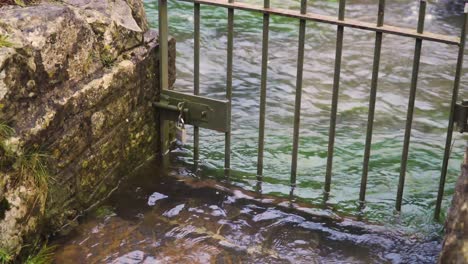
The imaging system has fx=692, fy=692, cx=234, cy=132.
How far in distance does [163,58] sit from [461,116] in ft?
6.48

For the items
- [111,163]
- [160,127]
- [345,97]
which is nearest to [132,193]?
[111,163]

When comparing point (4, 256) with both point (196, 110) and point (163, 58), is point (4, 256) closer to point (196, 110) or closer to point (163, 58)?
point (196, 110)

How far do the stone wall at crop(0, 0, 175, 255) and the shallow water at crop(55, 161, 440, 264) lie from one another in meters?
0.21

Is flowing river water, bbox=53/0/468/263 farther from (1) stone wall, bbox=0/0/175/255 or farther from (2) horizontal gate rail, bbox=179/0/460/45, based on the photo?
(2) horizontal gate rail, bbox=179/0/460/45

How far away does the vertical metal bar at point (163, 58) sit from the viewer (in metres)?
4.58

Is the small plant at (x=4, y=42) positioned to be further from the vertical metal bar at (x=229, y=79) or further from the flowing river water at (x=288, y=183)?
the vertical metal bar at (x=229, y=79)

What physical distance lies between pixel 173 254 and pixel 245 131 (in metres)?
1.97

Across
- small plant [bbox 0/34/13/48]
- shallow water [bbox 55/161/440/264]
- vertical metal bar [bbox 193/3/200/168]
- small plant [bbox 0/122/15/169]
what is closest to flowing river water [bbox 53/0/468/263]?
shallow water [bbox 55/161/440/264]

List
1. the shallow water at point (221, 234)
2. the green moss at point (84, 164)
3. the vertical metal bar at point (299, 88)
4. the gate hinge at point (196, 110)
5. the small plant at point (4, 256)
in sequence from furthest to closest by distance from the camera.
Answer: the gate hinge at point (196, 110) → the vertical metal bar at point (299, 88) → the green moss at point (84, 164) → the shallow water at point (221, 234) → the small plant at point (4, 256)

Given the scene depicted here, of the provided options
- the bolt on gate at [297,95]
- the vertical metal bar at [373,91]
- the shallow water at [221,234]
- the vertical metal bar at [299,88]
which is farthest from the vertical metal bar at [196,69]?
the vertical metal bar at [373,91]

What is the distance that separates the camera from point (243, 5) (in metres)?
4.35

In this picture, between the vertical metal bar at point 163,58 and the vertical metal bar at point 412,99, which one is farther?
the vertical metal bar at point 163,58

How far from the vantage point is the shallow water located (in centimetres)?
389

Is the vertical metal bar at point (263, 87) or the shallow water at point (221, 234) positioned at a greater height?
the vertical metal bar at point (263, 87)
